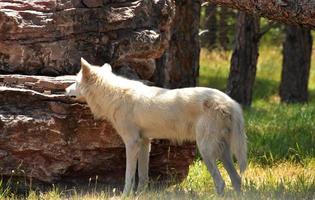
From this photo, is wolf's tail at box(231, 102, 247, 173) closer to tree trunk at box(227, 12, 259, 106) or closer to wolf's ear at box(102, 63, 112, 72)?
wolf's ear at box(102, 63, 112, 72)

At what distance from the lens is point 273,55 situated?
1117 inches

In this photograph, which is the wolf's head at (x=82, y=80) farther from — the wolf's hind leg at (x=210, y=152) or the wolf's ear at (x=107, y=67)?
the wolf's hind leg at (x=210, y=152)

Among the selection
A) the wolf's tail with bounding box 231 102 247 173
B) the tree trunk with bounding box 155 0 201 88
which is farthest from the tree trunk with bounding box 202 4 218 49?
the wolf's tail with bounding box 231 102 247 173

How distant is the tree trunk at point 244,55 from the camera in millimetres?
15703

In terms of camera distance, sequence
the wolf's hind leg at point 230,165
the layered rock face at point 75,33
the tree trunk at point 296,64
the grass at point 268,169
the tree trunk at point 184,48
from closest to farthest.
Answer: the grass at point 268,169 < the wolf's hind leg at point 230,165 < the layered rock face at point 75,33 < the tree trunk at point 184,48 < the tree trunk at point 296,64

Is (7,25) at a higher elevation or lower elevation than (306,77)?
higher

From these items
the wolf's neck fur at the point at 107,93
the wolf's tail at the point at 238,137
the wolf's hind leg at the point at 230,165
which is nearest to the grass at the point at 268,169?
the wolf's hind leg at the point at 230,165

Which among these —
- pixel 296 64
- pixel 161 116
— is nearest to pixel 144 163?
pixel 161 116

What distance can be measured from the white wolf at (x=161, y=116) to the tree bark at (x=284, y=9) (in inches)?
38.3

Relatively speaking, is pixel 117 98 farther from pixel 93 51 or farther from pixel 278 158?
pixel 278 158

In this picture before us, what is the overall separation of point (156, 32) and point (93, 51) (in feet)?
2.66

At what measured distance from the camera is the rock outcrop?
8312mm

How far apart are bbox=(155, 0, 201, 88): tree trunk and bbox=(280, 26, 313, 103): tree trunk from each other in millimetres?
7114

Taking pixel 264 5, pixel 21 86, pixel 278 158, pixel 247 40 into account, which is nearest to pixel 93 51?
pixel 21 86
